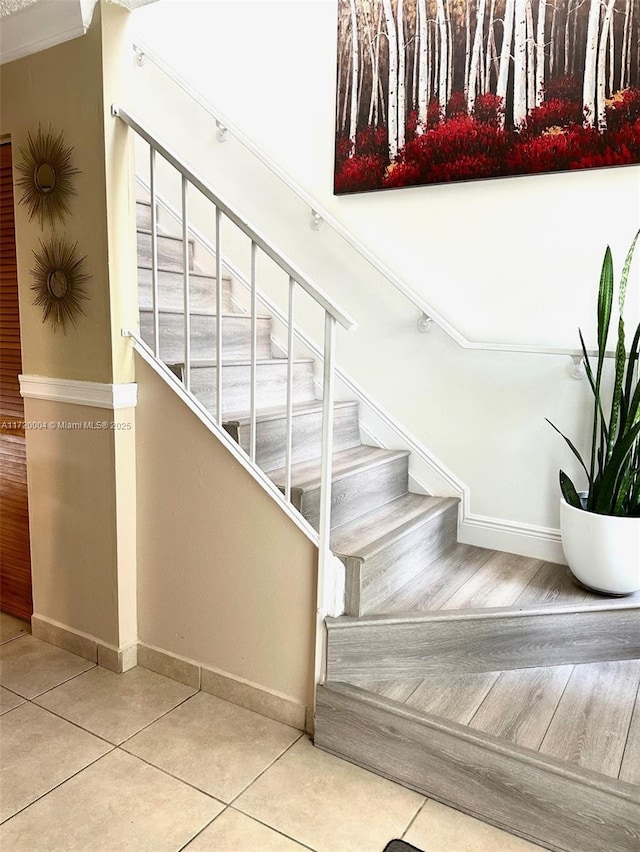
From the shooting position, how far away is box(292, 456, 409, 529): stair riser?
7.45ft

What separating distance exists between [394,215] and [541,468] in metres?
1.25

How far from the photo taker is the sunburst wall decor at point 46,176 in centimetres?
232

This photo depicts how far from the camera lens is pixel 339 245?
3.01 m

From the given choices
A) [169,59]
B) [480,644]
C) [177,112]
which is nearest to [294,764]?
[480,644]

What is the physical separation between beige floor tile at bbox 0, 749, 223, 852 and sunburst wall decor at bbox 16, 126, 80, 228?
1857 mm

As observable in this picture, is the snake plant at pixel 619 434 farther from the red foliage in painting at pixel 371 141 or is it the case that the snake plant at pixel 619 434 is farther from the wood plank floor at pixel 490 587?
the red foliage in painting at pixel 371 141

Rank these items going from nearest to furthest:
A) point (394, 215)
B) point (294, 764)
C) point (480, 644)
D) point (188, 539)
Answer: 1. point (294, 764)
2. point (480, 644)
3. point (188, 539)
4. point (394, 215)

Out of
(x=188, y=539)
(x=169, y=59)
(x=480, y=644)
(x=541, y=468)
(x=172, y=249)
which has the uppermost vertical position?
(x=169, y=59)

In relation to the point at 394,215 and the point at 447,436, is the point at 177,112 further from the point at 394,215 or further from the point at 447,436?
the point at 447,436

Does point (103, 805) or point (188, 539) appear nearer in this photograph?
point (103, 805)

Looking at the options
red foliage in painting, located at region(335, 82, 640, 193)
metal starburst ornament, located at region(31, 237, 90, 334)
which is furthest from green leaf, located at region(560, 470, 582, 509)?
metal starburst ornament, located at region(31, 237, 90, 334)

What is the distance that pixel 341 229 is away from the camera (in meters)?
2.91

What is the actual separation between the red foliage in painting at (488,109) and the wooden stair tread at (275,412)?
128 centimetres

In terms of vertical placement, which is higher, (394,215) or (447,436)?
(394,215)
